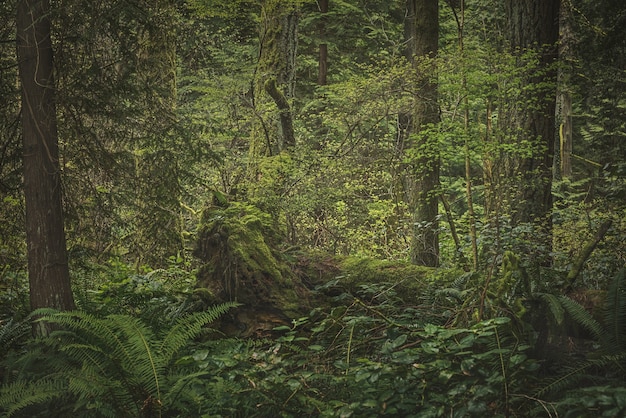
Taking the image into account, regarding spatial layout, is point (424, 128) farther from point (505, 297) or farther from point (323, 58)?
point (323, 58)

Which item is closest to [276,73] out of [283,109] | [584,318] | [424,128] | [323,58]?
[283,109]

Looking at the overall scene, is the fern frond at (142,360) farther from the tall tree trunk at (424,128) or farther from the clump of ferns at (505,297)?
the tall tree trunk at (424,128)

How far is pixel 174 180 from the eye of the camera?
633 cm

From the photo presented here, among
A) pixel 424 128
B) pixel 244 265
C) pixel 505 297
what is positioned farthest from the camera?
pixel 424 128

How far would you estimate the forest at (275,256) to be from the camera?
13.1ft

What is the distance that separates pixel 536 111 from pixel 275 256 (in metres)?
3.94

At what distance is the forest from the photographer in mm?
4000

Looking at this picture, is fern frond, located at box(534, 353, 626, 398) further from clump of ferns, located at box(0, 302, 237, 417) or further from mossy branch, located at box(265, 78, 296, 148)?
mossy branch, located at box(265, 78, 296, 148)

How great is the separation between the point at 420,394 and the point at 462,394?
0.28m

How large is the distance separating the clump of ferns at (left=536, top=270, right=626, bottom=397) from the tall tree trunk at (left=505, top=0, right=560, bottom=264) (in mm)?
3279

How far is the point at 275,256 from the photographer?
275 inches

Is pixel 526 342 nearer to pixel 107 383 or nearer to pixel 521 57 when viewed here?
pixel 107 383

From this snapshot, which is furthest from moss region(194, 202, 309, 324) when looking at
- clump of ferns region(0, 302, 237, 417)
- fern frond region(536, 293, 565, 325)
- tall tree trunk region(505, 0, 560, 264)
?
tall tree trunk region(505, 0, 560, 264)

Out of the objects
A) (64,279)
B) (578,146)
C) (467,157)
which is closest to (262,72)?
(467,157)
